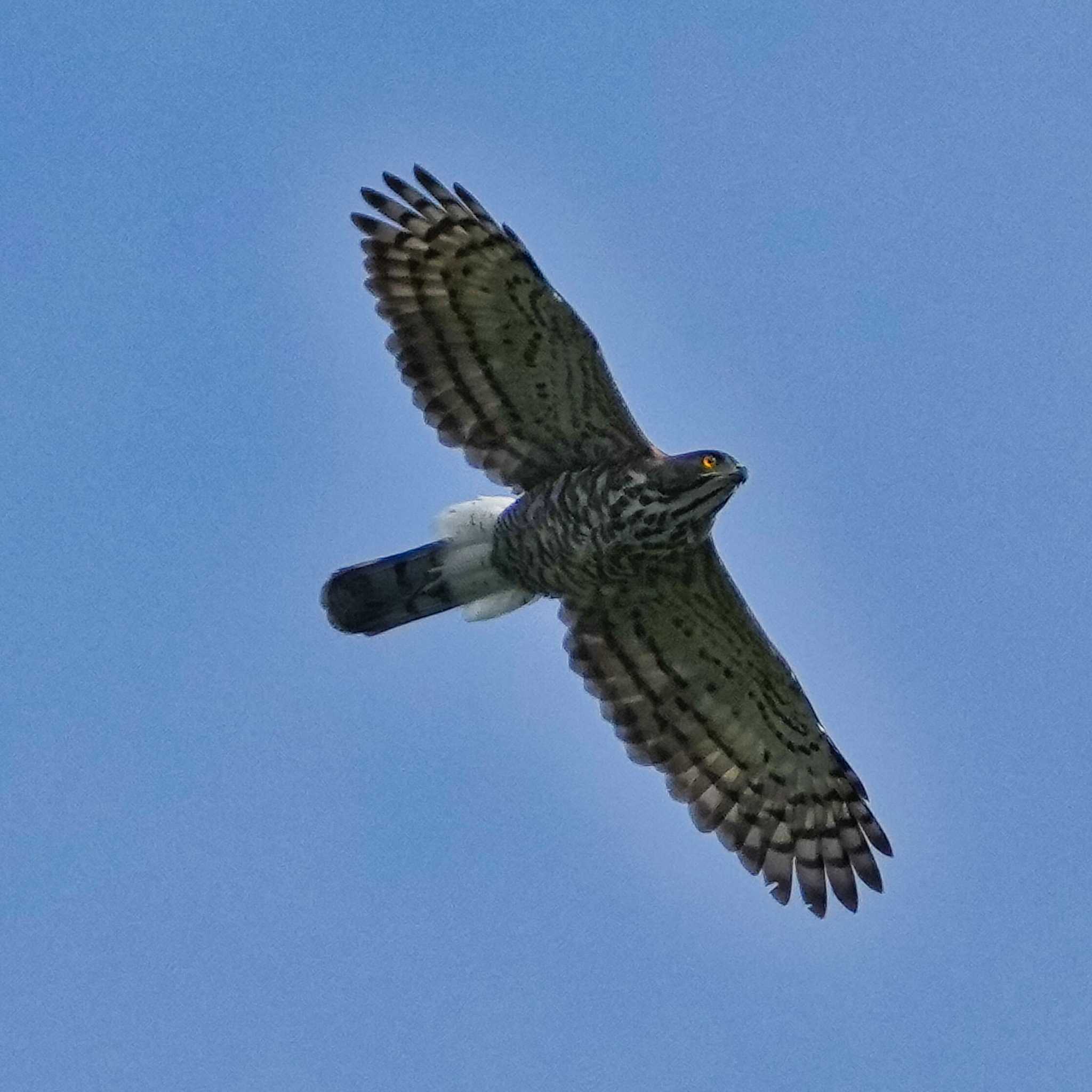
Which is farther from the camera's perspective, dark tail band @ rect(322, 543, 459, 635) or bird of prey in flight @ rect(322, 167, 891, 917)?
dark tail band @ rect(322, 543, 459, 635)

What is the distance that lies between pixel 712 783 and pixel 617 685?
36.2 inches

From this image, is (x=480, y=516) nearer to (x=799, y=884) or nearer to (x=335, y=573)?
(x=335, y=573)

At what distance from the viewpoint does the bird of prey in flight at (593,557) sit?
1410 centimetres

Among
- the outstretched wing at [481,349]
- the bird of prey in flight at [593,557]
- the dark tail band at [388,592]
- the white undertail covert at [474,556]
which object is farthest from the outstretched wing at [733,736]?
the outstretched wing at [481,349]

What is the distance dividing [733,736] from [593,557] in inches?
69.1

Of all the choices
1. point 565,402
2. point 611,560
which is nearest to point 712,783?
point 611,560

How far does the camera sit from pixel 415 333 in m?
14.5

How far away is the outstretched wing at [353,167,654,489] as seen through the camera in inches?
561

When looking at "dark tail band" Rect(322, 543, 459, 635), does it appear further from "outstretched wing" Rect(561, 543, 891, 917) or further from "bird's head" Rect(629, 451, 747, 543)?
"bird's head" Rect(629, 451, 747, 543)

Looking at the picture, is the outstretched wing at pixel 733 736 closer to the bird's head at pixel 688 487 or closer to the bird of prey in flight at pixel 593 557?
the bird of prey in flight at pixel 593 557

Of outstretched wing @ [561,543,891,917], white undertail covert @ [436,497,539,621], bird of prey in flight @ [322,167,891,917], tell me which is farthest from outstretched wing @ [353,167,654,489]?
outstretched wing @ [561,543,891,917]

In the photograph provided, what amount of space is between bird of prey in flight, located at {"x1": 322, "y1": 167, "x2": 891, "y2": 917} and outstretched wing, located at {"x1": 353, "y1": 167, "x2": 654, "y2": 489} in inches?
0.4

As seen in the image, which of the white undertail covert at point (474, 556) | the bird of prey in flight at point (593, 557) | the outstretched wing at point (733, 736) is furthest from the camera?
the outstretched wing at point (733, 736)

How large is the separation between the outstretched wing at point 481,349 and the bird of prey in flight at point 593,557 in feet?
0.04
